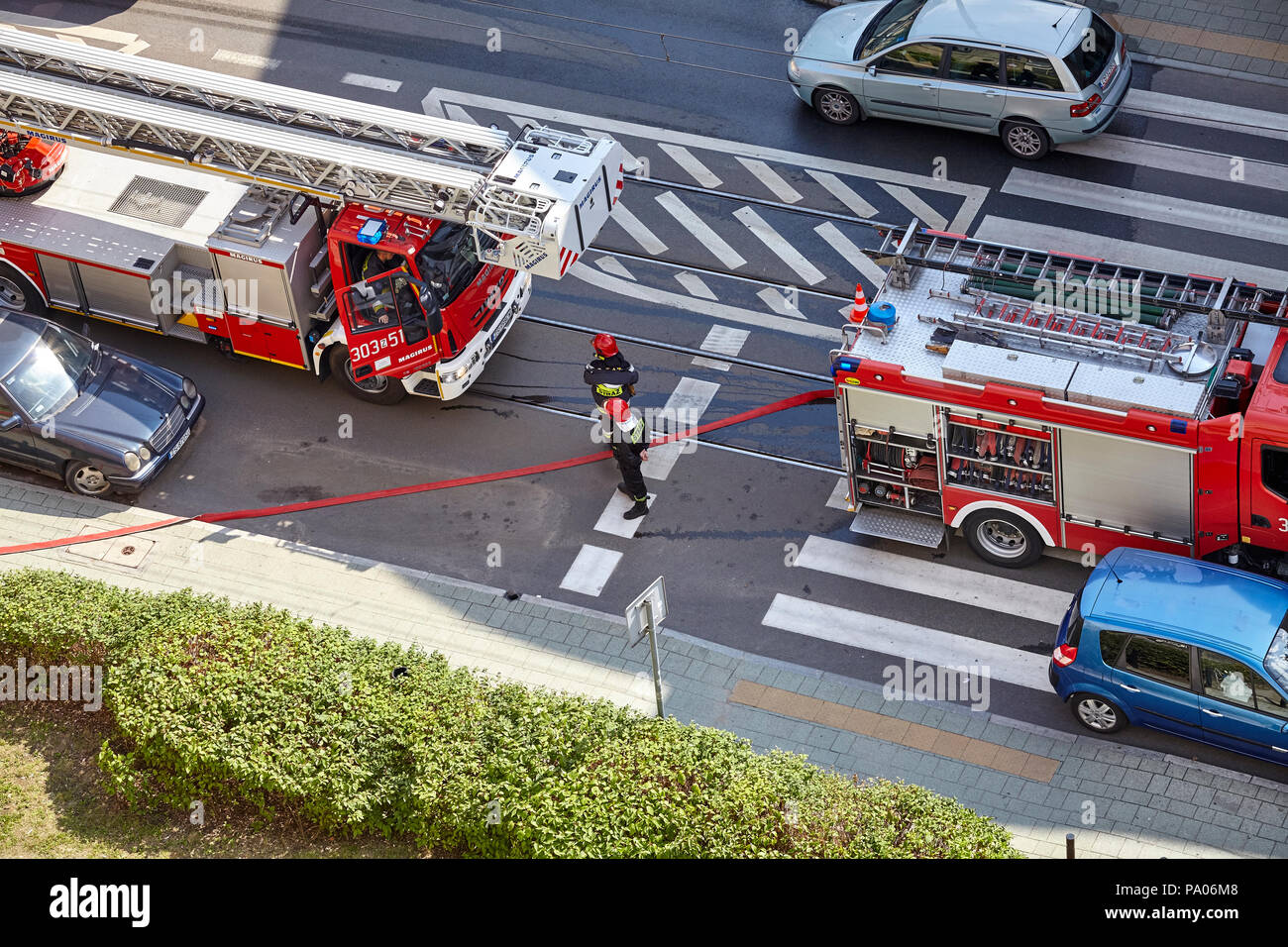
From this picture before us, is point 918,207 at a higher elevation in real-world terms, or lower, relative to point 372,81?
higher

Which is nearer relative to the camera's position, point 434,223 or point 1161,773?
point 1161,773

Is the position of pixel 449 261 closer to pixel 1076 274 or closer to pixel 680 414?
pixel 680 414

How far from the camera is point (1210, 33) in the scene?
22797 mm

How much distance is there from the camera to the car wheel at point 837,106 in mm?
21636

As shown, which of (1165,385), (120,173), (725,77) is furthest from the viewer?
(725,77)

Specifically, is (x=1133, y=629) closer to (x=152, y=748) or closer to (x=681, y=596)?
(x=681, y=596)

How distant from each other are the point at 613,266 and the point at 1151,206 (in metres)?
6.91

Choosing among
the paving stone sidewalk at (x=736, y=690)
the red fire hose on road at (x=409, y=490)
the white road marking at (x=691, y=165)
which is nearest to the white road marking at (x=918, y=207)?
the white road marking at (x=691, y=165)

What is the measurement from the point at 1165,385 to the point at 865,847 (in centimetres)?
528

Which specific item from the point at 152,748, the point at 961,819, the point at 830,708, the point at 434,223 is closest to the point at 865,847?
the point at 961,819

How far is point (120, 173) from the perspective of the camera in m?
19.8

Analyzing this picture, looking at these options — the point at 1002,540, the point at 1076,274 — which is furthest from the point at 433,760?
the point at 1076,274

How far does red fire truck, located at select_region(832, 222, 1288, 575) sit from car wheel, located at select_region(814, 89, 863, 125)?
5950 millimetres

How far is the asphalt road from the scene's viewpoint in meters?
16.7
